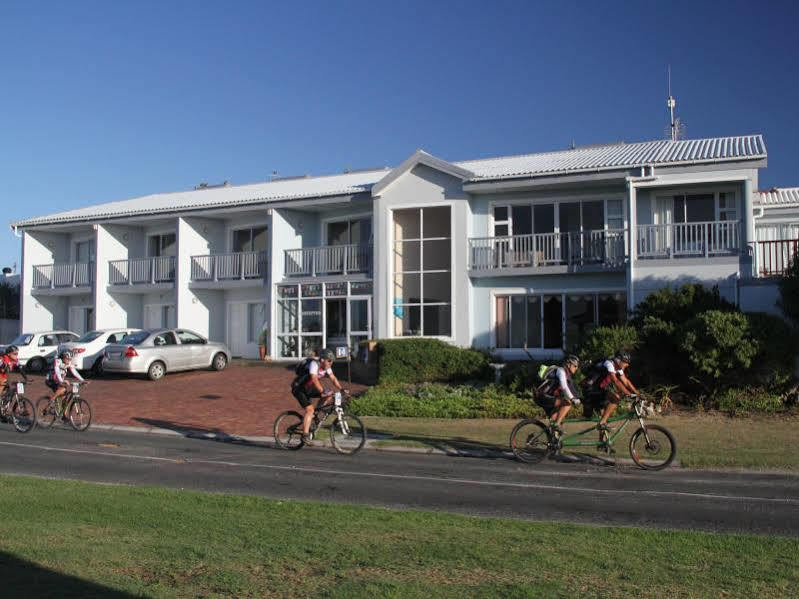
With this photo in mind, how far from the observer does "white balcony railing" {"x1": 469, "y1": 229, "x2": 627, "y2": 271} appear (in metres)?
25.9

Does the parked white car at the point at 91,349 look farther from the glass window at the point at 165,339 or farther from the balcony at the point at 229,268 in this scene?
the balcony at the point at 229,268

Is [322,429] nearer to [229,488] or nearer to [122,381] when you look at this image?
[229,488]

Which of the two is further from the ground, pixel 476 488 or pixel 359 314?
pixel 359 314

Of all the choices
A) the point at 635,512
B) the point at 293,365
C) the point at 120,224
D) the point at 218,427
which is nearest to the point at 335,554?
the point at 635,512

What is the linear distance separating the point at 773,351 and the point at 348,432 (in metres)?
9.02

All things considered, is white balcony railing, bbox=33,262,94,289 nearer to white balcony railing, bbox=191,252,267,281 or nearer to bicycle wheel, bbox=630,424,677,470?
white balcony railing, bbox=191,252,267,281

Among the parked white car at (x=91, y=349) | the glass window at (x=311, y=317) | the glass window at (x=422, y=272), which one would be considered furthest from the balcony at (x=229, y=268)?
the glass window at (x=422, y=272)

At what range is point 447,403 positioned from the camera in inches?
792

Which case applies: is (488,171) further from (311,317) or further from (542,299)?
(311,317)

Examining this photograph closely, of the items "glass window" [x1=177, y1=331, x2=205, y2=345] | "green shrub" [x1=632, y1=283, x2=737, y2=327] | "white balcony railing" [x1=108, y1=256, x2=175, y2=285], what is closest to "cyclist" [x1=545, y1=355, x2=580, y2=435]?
"green shrub" [x1=632, y1=283, x2=737, y2=327]

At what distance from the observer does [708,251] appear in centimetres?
2420

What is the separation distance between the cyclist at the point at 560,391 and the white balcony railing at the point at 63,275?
90.7 ft

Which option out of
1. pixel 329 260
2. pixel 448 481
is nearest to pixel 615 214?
pixel 329 260

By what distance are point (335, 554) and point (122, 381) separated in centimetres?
2182
